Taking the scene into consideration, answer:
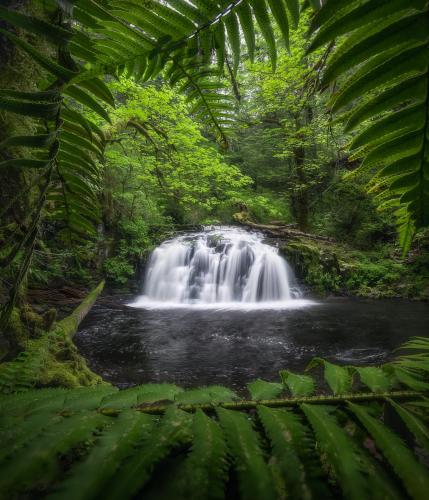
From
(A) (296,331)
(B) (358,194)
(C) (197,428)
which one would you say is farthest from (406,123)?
(B) (358,194)

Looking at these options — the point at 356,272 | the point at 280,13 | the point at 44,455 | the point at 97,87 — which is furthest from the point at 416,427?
the point at 356,272

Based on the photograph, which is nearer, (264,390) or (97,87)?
(264,390)

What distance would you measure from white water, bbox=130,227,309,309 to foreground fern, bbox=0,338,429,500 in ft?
26.6

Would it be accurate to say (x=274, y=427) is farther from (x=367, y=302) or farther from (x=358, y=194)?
(x=358, y=194)

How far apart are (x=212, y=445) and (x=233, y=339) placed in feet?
17.9

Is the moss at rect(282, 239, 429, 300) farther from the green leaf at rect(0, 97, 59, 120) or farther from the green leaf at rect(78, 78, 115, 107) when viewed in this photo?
the green leaf at rect(0, 97, 59, 120)

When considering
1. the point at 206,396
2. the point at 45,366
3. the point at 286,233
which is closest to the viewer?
the point at 206,396

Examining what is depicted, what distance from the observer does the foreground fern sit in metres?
0.47

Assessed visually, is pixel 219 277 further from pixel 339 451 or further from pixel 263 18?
pixel 339 451

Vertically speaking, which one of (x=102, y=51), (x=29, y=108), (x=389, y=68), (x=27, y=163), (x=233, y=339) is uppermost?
(x=102, y=51)

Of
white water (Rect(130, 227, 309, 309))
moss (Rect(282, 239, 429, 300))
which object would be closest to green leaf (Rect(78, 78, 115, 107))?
white water (Rect(130, 227, 309, 309))

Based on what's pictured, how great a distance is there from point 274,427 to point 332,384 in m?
0.24

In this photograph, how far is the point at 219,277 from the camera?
10117 millimetres

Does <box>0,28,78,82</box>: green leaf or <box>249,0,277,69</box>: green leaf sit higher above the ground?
<box>249,0,277,69</box>: green leaf
